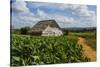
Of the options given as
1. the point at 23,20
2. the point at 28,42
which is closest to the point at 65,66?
the point at 28,42

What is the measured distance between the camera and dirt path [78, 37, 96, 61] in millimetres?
1903

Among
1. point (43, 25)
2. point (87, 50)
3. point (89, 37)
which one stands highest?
point (43, 25)

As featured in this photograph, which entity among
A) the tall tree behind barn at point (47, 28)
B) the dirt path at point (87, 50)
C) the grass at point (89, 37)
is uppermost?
the tall tree behind barn at point (47, 28)

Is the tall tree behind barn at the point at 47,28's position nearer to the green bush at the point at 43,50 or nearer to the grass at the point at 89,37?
the green bush at the point at 43,50

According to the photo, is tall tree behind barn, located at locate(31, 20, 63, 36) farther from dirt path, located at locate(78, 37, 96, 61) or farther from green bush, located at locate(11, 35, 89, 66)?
dirt path, located at locate(78, 37, 96, 61)

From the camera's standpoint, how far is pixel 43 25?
1795mm

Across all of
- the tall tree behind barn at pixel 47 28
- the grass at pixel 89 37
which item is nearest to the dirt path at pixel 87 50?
the grass at pixel 89 37

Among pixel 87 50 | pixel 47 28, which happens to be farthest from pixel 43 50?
pixel 87 50

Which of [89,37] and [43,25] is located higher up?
[43,25]

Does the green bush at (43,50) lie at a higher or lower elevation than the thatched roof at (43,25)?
lower

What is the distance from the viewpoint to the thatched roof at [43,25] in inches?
69.7

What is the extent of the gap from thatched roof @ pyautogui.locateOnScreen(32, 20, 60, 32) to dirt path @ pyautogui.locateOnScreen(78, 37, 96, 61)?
0.94 ft

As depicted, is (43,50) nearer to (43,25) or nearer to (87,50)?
(43,25)

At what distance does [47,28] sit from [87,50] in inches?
18.1
